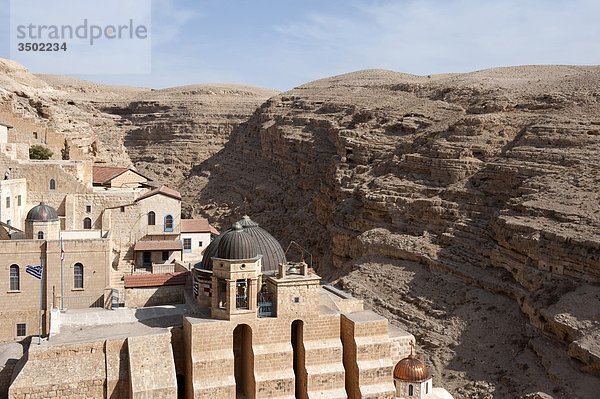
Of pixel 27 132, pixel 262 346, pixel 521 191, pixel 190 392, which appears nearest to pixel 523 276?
pixel 521 191

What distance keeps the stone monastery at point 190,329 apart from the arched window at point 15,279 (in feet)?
0.12

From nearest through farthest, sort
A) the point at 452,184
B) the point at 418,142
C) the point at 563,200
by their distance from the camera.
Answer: the point at 563,200
the point at 452,184
the point at 418,142

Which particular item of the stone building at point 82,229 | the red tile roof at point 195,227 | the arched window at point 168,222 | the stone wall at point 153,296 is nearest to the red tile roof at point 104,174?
the stone building at point 82,229

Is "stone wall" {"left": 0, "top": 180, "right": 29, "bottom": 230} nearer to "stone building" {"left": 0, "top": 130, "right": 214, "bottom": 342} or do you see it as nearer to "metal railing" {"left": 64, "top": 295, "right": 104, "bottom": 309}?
"stone building" {"left": 0, "top": 130, "right": 214, "bottom": 342}

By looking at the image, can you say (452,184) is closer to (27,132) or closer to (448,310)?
(448,310)

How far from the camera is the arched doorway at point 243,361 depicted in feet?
71.1

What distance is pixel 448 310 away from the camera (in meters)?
30.4

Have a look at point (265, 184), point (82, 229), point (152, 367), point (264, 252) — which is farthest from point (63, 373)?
point (265, 184)

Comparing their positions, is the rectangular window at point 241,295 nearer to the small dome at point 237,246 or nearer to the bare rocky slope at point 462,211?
the small dome at point 237,246

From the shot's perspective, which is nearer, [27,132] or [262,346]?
[262,346]

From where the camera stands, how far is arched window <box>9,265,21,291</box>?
2527 centimetres

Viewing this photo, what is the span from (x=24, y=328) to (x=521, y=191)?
24590 millimetres

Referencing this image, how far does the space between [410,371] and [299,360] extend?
3.77 meters

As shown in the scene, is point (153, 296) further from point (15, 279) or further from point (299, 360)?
point (299, 360)
